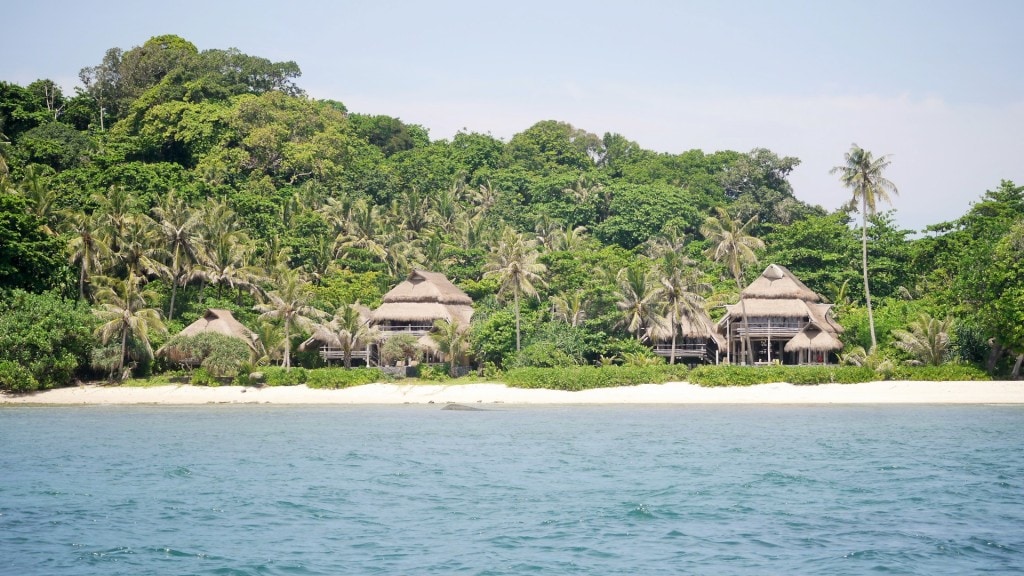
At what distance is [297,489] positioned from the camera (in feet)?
69.2

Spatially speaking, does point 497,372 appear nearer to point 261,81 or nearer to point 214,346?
point 214,346

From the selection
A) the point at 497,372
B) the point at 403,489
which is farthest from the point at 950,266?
the point at 403,489

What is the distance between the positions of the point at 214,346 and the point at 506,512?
26.6 m

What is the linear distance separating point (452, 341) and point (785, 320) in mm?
15717

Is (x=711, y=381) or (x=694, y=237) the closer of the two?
(x=711, y=381)

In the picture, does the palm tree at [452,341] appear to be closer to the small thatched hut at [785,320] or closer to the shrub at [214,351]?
the shrub at [214,351]

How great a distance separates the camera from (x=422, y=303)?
49031 mm

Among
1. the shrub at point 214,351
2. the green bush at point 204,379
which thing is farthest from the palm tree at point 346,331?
the green bush at point 204,379

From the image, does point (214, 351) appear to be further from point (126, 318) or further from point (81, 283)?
point (81, 283)

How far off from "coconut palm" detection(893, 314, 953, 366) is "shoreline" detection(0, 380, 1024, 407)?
212 centimetres

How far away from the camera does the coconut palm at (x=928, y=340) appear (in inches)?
1597

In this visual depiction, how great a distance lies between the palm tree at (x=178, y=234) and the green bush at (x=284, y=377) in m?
6.21

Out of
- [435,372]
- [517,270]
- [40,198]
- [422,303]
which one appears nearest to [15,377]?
[40,198]

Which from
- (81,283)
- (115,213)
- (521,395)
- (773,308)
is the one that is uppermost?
(115,213)
